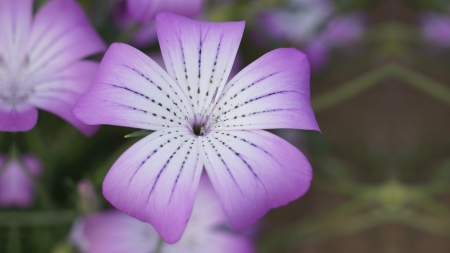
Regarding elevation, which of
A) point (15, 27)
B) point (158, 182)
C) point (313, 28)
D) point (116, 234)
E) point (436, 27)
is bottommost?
point (116, 234)

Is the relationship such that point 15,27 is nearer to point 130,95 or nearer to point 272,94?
point 130,95

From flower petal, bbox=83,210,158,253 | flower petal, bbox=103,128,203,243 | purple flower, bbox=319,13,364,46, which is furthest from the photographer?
purple flower, bbox=319,13,364,46

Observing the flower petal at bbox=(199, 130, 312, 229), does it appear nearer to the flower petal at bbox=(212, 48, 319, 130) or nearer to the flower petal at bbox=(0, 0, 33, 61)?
the flower petal at bbox=(212, 48, 319, 130)

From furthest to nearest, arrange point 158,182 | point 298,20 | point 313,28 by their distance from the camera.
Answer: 1. point 298,20
2. point 313,28
3. point 158,182

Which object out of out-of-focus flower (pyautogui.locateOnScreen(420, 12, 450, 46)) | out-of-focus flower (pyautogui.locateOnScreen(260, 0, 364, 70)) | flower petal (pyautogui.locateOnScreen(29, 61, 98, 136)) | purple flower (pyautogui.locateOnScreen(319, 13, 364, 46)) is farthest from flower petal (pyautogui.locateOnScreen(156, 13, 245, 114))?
out-of-focus flower (pyautogui.locateOnScreen(420, 12, 450, 46))

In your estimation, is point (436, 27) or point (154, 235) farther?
point (436, 27)

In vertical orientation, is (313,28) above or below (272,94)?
above

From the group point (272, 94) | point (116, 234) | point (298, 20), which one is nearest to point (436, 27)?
point (298, 20)
